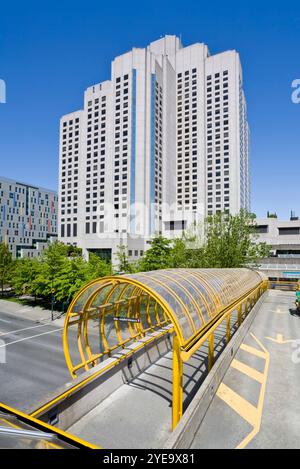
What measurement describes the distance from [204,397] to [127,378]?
9.07ft

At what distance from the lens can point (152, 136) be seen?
8594 cm

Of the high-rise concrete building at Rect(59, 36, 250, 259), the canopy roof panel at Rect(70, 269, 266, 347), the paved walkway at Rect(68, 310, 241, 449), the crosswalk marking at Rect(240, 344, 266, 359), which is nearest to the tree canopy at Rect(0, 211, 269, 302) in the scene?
the crosswalk marking at Rect(240, 344, 266, 359)

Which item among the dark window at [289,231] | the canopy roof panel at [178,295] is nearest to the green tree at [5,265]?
the canopy roof panel at [178,295]

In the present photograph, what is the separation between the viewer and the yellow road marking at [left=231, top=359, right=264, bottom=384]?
30.0 feet

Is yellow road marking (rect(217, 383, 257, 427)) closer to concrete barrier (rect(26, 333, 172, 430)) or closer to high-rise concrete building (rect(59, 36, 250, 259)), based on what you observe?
concrete barrier (rect(26, 333, 172, 430))

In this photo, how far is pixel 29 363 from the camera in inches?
736

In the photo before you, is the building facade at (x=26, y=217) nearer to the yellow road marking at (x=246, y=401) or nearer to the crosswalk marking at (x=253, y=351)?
the crosswalk marking at (x=253, y=351)

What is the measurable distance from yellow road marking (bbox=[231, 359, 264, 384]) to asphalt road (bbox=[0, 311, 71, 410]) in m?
7.36

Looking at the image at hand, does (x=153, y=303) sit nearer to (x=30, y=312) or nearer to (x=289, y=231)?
(x=30, y=312)

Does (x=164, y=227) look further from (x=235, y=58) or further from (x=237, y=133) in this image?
(x=235, y=58)

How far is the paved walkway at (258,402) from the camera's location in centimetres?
603
